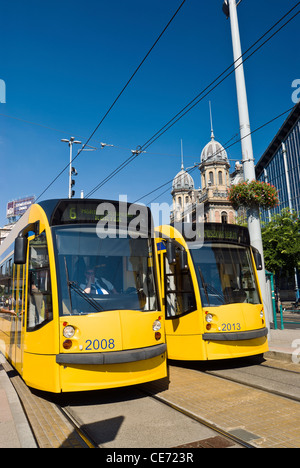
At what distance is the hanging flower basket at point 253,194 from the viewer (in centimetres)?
1095

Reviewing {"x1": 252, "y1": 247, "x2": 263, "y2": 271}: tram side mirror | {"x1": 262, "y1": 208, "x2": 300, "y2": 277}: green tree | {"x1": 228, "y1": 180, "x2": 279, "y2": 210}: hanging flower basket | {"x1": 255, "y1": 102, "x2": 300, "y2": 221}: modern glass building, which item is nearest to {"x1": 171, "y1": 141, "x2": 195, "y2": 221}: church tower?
{"x1": 255, "y1": 102, "x2": 300, "y2": 221}: modern glass building

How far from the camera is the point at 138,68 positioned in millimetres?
10633

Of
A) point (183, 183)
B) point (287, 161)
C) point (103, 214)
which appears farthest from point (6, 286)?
point (183, 183)

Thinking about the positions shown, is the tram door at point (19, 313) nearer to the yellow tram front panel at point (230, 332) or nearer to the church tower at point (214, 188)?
the yellow tram front panel at point (230, 332)

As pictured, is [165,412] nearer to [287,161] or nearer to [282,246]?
[282,246]

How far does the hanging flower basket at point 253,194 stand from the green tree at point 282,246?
18705 millimetres

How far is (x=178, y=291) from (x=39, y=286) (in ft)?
10.8

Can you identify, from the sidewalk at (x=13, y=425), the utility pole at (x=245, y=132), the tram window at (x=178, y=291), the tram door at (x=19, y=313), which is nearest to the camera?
the sidewalk at (x=13, y=425)

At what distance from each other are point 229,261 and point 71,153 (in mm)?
16196

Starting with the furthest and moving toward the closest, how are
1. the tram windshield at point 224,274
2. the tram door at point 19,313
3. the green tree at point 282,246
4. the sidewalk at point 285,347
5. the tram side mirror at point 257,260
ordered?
the green tree at point 282,246 < the tram side mirror at point 257,260 < the sidewalk at point 285,347 < the tram windshield at point 224,274 < the tram door at point 19,313

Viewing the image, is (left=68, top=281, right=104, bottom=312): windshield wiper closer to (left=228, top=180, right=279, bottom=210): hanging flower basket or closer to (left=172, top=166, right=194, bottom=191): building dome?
(left=228, top=180, right=279, bottom=210): hanging flower basket

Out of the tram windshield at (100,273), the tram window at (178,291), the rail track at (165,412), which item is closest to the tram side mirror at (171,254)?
the tram windshield at (100,273)

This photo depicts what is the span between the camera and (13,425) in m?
4.34
